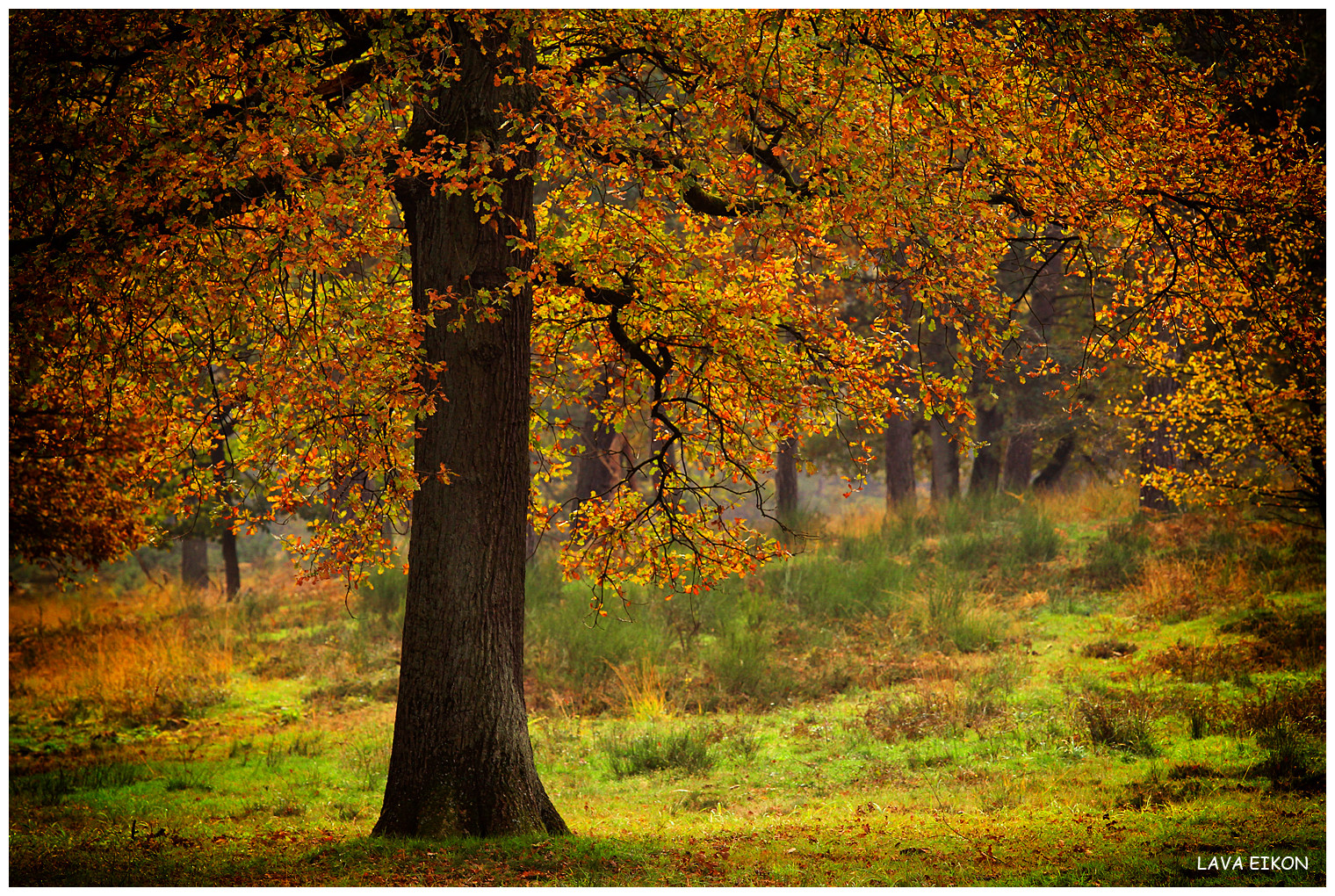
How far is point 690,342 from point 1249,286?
419cm

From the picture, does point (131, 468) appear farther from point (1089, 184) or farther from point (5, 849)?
point (1089, 184)

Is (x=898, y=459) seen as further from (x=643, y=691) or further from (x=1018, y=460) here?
(x=643, y=691)

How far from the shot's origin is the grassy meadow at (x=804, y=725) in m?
6.21

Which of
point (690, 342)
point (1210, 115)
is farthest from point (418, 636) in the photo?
point (1210, 115)

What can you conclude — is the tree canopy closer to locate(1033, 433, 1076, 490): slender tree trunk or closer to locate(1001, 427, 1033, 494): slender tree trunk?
locate(1033, 433, 1076, 490): slender tree trunk

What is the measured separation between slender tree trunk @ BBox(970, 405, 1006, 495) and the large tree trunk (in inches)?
691

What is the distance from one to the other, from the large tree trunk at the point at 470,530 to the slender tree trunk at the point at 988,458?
57.6 feet

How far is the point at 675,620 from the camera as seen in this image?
47.0 ft

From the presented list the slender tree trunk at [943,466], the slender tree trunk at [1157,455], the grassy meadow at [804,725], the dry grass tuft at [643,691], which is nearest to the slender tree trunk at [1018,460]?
the slender tree trunk at [943,466]

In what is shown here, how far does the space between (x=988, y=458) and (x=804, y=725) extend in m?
15.8

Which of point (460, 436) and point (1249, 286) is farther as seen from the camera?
point (1249, 286)

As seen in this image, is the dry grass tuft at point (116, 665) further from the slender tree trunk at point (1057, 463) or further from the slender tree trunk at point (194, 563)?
the slender tree trunk at point (1057, 463)

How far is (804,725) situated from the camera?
10750mm

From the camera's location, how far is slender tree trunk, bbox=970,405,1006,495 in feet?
78.7
